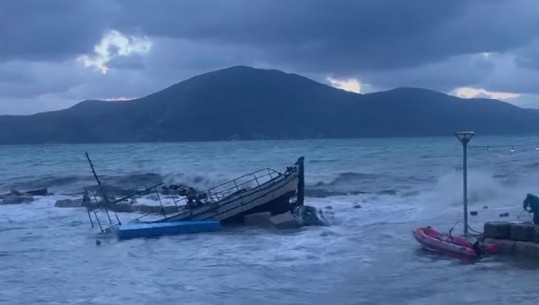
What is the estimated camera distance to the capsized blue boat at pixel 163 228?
2526 centimetres

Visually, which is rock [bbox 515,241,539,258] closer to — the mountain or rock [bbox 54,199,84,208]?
rock [bbox 54,199,84,208]

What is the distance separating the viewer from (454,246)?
1917 cm

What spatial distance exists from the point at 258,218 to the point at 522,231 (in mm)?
11393

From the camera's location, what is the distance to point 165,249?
886 inches

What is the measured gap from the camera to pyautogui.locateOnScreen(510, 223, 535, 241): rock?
61.4ft

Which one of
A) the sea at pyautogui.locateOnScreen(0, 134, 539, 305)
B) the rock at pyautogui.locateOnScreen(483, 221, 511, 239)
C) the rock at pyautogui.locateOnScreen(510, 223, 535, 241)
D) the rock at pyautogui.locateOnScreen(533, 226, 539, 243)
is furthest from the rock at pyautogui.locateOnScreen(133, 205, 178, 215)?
the rock at pyautogui.locateOnScreen(533, 226, 539, 243)

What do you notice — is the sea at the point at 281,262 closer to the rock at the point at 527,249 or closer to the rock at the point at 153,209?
the rock at the point at 527,249

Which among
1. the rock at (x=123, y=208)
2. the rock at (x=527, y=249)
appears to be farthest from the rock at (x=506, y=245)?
the rock at (x=123, y=208)

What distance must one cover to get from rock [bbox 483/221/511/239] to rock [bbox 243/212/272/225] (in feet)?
31.7

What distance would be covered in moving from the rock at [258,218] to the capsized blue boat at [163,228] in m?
1.67

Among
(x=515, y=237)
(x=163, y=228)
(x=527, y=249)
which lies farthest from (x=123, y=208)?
(x=527, y=249)

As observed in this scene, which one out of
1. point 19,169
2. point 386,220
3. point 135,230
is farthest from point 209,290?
point 19,169

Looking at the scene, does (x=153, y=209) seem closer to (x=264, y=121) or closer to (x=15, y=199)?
(x=15, y=199)

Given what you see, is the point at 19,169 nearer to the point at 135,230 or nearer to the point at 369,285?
the point at 135,230
